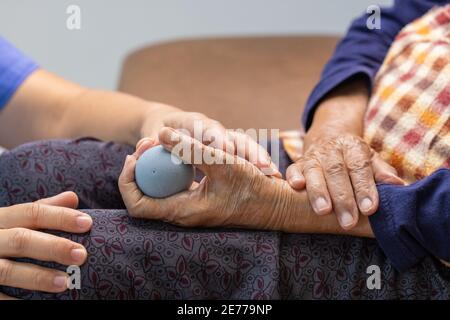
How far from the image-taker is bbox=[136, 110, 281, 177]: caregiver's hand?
781 mm

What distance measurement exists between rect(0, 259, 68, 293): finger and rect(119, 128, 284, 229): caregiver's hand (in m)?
0.11

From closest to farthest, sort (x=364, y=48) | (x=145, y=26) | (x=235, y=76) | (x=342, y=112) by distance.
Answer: (x=342, y=112), (x=364, y=48), (x=235, y=76), (x=145, y=26)

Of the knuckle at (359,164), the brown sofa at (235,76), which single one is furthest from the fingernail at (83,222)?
the brown sofa at (235,76)

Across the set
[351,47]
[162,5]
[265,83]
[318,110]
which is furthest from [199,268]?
[162,5]

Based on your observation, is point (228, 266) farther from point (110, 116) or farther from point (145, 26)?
point (145, 26)

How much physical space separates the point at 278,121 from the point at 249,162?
1.53 ft

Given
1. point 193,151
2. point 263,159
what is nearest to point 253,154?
point 263,159

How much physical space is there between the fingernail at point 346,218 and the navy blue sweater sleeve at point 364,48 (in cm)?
30

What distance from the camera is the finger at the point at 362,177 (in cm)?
72

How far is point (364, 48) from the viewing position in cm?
103

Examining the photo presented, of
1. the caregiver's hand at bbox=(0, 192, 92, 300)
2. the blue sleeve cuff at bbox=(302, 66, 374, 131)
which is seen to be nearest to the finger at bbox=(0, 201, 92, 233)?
the caregiver's hand at bbox=(0, 192, 92, 300)

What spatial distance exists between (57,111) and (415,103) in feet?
1.90

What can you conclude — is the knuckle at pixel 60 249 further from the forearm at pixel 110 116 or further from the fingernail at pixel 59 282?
the forearm at pixel 110 116
